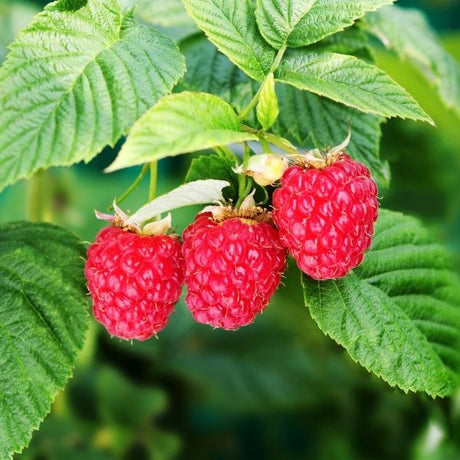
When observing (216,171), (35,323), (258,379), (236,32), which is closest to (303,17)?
(236,32)

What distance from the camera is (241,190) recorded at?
2.94 ft

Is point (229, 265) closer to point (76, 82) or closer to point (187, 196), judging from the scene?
point (187, 196)

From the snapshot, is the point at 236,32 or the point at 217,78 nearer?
the point at 236,32

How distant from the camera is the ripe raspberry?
85 cm

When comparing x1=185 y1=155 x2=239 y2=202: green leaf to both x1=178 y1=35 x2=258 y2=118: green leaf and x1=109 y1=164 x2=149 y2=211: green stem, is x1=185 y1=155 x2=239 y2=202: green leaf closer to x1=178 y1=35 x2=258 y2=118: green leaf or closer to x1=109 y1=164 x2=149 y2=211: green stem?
x1=109 y1=164 x2=149 y2=211: green stem

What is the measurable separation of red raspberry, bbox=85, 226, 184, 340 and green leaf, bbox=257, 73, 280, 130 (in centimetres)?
18

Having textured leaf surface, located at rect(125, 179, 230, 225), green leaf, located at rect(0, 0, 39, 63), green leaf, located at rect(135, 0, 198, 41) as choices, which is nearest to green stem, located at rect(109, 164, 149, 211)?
textured leaf surface, located at rect(125, 179, 230, 225)

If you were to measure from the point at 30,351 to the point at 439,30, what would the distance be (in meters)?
2.50

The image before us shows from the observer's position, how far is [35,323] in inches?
37.0

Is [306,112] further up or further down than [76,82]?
further down

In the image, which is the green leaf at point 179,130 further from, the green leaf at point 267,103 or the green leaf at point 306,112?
the green leaf at point 306,112

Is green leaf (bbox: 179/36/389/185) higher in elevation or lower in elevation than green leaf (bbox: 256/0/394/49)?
lower

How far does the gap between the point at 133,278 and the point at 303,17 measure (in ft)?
1.14

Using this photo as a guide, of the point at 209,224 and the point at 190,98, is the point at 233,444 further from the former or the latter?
the point at 190,98
